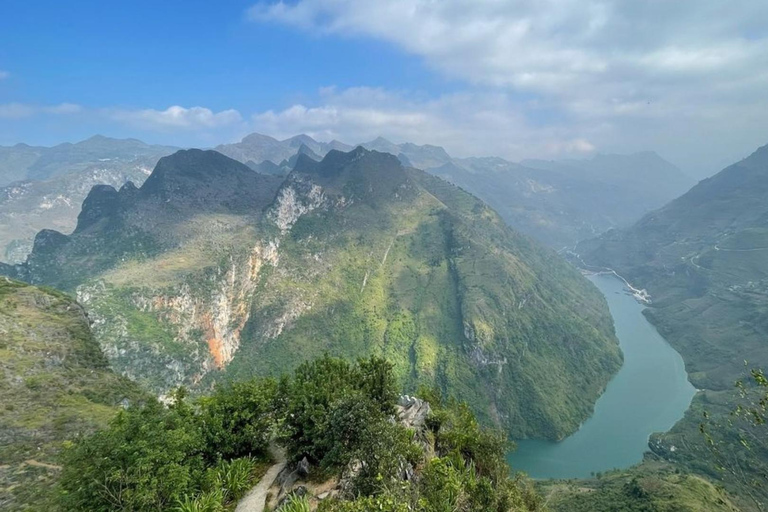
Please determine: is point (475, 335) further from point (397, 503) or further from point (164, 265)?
point (397, 503)

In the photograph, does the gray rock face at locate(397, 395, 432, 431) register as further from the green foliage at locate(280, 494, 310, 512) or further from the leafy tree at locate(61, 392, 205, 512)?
the leafy tree at locate(61, 392, 205, 512)

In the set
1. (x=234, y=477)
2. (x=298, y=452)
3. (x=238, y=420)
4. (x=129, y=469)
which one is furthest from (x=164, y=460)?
(x=298, y=452)

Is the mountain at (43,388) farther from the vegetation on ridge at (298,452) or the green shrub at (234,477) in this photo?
the green shrub at (234,477)

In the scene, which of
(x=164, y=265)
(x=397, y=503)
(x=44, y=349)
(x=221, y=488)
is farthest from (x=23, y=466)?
(x=164, y=265)

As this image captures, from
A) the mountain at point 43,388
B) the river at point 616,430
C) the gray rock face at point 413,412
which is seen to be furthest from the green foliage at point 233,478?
the river at point 616,430

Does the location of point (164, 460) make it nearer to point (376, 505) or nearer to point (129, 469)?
point (129, 469)

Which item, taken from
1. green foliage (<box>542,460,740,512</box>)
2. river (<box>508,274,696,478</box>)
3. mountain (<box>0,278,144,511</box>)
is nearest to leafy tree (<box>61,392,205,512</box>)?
mountain (<box>0,278,144,511</box>)

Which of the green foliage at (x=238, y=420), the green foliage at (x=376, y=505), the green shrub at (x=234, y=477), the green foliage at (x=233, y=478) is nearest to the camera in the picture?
the green foliage at (x=376, y=505)
